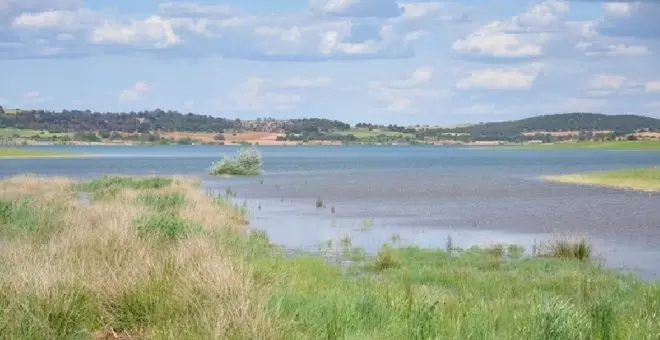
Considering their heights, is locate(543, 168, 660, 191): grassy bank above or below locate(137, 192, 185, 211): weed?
below

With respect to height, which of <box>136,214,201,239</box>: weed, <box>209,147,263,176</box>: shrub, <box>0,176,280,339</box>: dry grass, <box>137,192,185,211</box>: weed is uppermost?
<box>0,176,280,339</box>: dry grass

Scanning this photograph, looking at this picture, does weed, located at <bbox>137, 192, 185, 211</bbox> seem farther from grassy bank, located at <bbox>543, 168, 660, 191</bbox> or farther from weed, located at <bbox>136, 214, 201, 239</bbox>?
grassy bank, located at <bbox>543, 168, 660, 191</bbox>

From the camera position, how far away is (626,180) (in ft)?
184

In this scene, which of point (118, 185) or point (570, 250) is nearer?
point (570, 250)

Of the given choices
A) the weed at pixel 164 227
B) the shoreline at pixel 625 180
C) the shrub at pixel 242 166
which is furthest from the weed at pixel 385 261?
the shrub at pixel 242 166

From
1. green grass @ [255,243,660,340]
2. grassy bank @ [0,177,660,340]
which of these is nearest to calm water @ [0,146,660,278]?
green grass @ [255,243,660,340]

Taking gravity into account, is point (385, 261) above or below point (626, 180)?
above

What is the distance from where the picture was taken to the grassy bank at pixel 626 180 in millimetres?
52031

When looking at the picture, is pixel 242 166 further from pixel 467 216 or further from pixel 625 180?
pixel 467 216

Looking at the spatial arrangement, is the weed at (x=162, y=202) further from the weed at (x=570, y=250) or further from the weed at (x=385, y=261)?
the weed at (x=570, y=250)

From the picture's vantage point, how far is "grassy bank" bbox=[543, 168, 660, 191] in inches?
2048

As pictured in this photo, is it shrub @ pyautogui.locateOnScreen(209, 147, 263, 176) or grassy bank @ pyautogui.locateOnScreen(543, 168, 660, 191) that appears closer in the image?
grassy bank @ pyautogui.locateOnScreen(543, 168, 660, 191)

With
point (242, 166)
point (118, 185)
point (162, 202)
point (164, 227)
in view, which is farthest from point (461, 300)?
point (242, 166)

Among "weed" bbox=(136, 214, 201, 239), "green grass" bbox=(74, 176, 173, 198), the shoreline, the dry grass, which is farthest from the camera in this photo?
the shoreline
